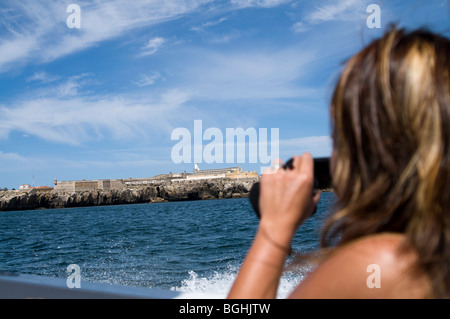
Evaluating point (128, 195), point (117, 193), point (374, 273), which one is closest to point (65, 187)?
point (117, 193)

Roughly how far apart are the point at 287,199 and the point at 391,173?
0.25 m

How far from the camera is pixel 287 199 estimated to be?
104cm

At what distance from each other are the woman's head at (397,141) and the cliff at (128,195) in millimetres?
82821

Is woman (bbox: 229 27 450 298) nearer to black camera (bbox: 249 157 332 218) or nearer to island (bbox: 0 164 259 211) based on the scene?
black camera (bbox: 249 157 332 218)

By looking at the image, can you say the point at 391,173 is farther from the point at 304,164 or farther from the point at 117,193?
the point at 117,193

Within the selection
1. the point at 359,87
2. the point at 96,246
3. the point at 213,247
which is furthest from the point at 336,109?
the point at 96,246

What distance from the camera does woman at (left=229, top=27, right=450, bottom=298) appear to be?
32.9 inches

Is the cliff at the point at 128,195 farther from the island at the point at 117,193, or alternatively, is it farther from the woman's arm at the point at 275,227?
the woman's arm at the point at 275,227

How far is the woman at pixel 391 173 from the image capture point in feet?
2.75

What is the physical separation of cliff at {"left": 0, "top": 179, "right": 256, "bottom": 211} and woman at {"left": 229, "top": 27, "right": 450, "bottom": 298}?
82820 mm

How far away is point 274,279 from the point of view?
103 centimetres

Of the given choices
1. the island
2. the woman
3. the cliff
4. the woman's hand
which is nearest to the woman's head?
the woman

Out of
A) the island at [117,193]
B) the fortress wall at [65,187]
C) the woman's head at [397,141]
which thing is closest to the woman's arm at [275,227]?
the woman's head at [397,141]
